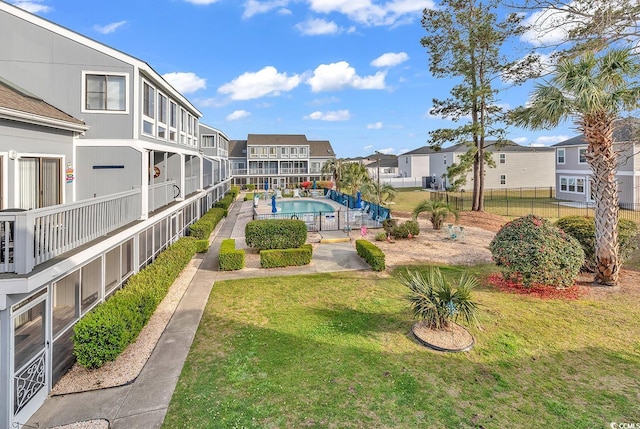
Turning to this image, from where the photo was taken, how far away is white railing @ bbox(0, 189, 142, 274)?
17.1ft

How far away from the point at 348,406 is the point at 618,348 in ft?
20.5

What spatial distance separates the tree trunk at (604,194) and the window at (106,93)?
15.1 metres

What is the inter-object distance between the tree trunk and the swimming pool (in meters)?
25.1

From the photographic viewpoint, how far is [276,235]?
15703mm

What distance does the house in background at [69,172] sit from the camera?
6.20 meters

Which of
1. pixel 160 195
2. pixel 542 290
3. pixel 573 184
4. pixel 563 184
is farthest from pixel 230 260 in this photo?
pixel 563 184

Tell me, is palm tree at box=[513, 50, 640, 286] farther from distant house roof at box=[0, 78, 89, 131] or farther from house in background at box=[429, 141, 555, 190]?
house in background at box=[429, 141, 555, 190]

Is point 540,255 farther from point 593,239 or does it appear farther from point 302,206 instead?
point 302,206

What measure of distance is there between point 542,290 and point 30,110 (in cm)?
1566

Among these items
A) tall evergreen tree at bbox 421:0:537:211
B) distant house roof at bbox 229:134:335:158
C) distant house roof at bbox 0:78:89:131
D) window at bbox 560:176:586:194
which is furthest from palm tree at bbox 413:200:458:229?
distant house roof at bbox 229:134:335:158

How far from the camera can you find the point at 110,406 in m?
5.75

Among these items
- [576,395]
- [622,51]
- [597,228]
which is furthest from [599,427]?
[622,51]

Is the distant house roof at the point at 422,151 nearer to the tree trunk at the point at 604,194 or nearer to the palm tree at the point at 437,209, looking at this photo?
the palm tree at the point at 437,209

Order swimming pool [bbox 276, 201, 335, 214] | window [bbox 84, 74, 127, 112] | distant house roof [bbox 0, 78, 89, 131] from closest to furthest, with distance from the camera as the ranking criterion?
distant house roof [bbox 0, 78, 89, 131] < window [bbox 84, 74, 127, 112] < swimming pool [bbox 276, 201, 335, 214]
